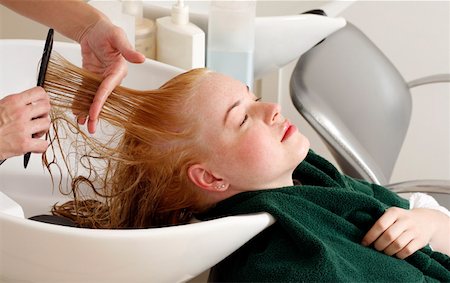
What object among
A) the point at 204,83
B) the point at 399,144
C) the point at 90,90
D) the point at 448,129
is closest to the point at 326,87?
the point at 399,144

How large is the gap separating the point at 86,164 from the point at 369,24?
144cm

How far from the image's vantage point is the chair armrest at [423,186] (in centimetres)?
171

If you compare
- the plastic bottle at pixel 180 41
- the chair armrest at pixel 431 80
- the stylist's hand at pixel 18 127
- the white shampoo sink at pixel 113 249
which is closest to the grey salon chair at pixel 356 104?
the chair armrest at pixel 431 80

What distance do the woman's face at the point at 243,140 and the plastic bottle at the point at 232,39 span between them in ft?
0.93

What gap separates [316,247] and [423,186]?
2.31 ft

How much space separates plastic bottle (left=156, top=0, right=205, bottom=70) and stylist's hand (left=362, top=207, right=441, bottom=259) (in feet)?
1.56

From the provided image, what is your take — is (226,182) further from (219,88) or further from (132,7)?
(132,7)

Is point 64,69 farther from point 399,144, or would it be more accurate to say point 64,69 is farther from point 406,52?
point 406,52

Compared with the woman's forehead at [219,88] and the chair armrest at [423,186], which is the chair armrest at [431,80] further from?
the woman's forehead at [219,88]

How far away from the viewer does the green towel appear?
3.55ft

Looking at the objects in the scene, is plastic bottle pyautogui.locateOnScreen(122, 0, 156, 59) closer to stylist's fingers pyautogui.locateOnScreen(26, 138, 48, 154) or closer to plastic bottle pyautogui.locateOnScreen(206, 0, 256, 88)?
plastic bottle pyautogui.locateOnScreen(206, 0, 256, 88)

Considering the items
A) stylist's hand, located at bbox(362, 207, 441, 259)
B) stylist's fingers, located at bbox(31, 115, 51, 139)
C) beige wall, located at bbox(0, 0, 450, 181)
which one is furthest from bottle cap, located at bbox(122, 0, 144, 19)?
beige wall, located at bbox(0, 0, 450, 181)

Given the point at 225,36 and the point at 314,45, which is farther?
the point at 314,45

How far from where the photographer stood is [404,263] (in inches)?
46.7
